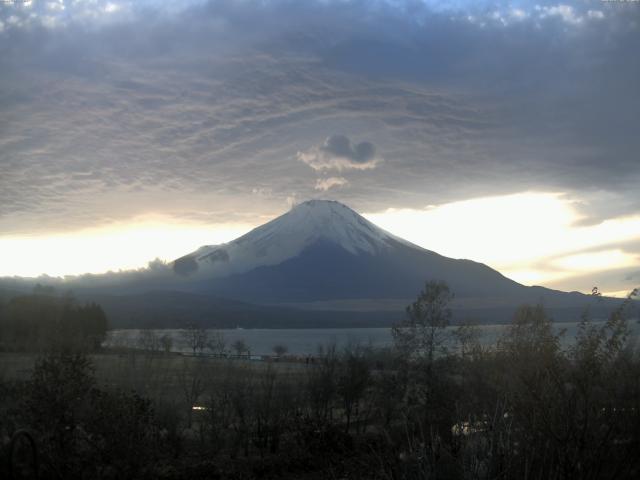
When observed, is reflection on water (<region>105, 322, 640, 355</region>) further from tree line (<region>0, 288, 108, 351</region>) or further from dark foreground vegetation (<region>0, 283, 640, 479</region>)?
tree line (<region>0, 288, 108, 351</region>)

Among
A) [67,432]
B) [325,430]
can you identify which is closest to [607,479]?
[67,432]

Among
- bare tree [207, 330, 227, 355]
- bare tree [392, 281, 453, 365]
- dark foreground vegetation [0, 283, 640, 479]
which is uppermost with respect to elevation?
bare tree [392, 281, 453, 365]

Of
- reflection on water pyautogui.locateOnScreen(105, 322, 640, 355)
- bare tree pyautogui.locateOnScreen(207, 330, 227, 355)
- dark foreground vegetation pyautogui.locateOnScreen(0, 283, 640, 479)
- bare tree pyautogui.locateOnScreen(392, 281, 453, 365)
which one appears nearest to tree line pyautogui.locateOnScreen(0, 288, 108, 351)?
reflection on water pyautogui.locateOnScreen(105, 322, 640, 355)

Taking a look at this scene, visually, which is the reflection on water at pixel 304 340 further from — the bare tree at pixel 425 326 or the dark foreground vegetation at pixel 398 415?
the dark foreground vegetation at pixel 398 415

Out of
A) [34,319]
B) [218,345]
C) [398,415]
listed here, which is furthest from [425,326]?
[218,345]

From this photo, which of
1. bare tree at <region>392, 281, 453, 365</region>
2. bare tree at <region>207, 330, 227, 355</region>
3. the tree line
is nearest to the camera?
bare tree at <region>392, 281, 453, 365</region>

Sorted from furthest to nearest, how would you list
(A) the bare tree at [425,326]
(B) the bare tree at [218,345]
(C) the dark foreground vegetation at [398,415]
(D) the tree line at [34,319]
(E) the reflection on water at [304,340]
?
(B) the bare tree at [218,345], (D) the tree line at [34,319], (E) the reflection on water at [304,340], (A) the bare tree at [425,326], (C) the dark foreground vegetation at [398,415]

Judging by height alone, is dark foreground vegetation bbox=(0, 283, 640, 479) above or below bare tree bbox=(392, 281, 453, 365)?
below

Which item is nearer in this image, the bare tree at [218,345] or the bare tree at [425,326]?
the bare tree at [425,326]

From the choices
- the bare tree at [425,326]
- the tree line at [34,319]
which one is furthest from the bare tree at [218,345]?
the bare tree at [425,326]
